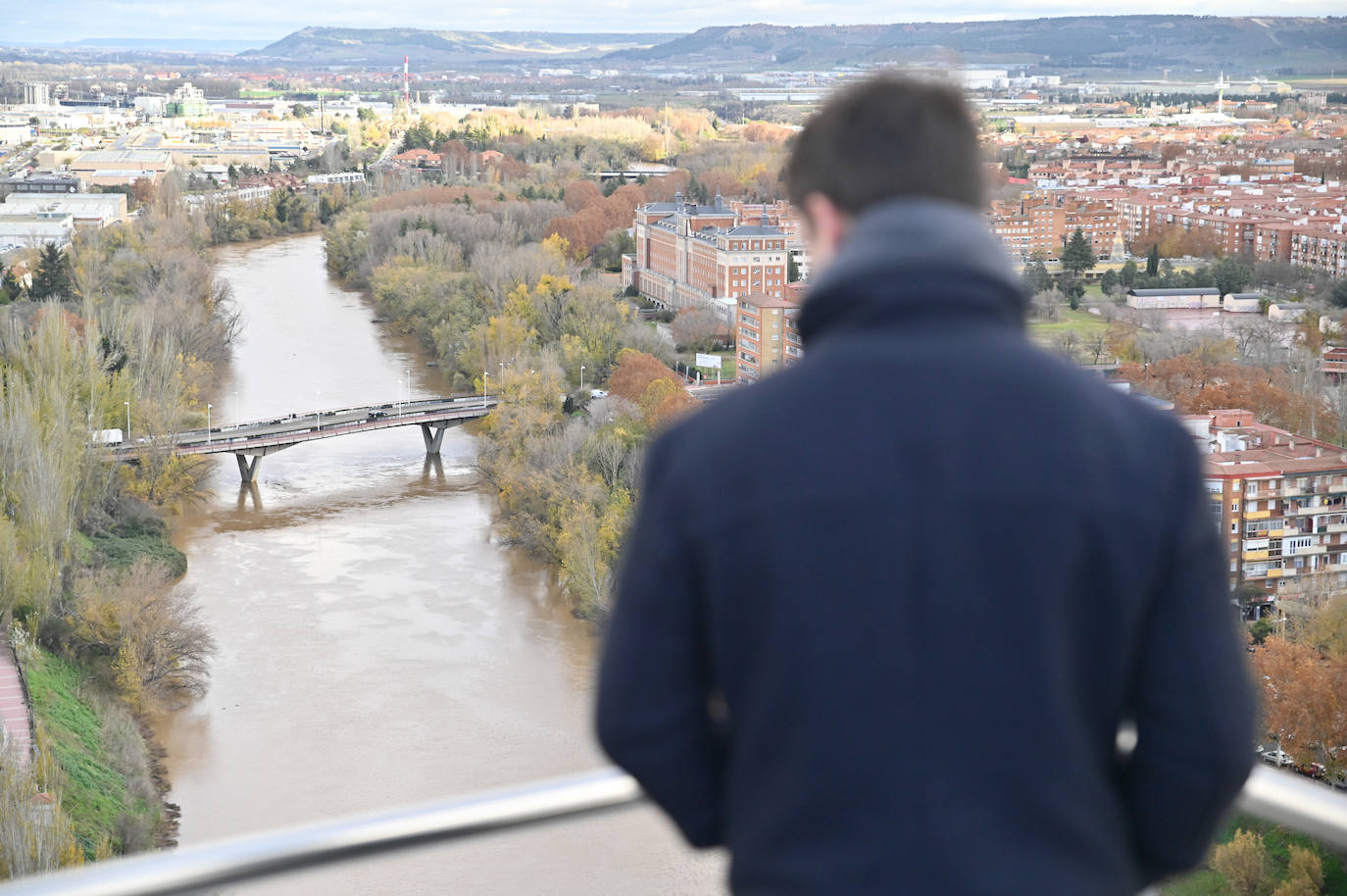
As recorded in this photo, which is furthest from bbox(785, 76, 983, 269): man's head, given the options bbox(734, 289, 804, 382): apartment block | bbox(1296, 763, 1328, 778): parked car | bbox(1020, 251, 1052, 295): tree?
bbox(1020, 251, 1052, 295): tree

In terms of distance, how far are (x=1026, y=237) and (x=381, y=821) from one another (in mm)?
17764

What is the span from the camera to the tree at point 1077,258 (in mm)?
16016

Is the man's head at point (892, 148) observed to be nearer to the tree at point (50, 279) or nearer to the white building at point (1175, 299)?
the tree at point (50, 279)

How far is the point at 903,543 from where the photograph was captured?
1.40ft

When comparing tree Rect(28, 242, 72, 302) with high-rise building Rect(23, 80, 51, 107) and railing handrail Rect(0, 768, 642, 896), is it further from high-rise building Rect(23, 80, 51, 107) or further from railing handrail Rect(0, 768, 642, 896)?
high-rise building Rect(23, 80, 51, 107)

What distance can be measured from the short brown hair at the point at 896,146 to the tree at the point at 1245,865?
4140 mm

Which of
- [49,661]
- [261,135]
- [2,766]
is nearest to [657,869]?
[2,766]

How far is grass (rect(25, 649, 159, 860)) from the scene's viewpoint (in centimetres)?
425

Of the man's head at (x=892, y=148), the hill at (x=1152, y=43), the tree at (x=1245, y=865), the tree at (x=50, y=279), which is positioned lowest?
the tree at (x=1245, y=865)

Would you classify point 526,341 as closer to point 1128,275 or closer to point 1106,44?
point 1128,275

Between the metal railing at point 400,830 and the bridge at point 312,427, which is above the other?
the metal railing at point 400,830

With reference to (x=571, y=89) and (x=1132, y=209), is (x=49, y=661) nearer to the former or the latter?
(x=1132, y=209)

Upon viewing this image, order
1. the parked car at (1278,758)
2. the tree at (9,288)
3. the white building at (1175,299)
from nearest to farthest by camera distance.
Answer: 1. the parked car at (1278,758)
2. the tree at (9,288)
3. the white building at (1175,299)

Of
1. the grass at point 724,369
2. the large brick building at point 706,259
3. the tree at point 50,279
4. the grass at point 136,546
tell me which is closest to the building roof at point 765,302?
the grass at point 724,369
